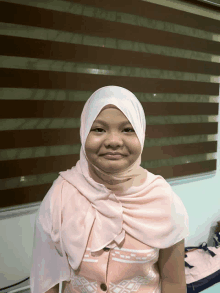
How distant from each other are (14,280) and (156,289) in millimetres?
893

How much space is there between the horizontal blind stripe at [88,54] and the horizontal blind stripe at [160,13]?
0.85 ft

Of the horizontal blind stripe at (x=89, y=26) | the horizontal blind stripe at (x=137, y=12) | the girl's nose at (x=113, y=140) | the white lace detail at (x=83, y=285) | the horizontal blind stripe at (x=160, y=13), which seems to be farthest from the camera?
the horizontal blind stripe at (x=160, y=13)

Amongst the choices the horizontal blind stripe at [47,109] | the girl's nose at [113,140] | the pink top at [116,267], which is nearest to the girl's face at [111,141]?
the girl's nose at [113,140]

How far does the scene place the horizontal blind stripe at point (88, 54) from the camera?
1155 mm

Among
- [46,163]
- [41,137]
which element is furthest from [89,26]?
[46,163]

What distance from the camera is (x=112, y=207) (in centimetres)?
73

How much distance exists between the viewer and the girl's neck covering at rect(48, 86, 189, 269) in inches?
27.9

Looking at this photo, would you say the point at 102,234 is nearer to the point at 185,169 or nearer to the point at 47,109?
the point at 47,109

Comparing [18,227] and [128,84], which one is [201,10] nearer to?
[128,84]

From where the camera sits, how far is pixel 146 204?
30.6 inches

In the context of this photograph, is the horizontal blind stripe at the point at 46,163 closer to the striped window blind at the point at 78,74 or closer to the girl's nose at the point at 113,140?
the striped window blind at the point at 78,74

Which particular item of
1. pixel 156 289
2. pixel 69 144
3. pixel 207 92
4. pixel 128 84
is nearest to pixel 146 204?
pixel 156 289

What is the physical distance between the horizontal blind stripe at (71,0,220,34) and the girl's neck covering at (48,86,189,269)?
3.15 feet

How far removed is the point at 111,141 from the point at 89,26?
1.01 m
